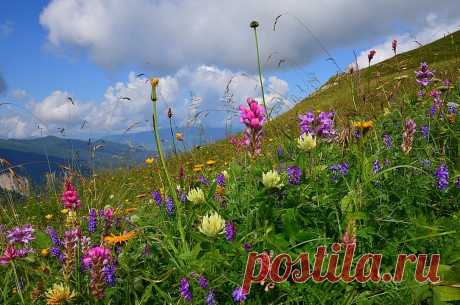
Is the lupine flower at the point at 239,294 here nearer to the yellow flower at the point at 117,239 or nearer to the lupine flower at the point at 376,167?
the yellow flower at the point at 117,239

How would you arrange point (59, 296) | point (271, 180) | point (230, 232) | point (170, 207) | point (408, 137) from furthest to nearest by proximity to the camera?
point (170, 207)
point (408, 137)
point (271, 180)
point (230, 232)
point (59, 296)

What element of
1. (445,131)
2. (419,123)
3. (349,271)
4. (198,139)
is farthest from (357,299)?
Result: (198,139)

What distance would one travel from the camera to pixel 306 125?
11.8 ft

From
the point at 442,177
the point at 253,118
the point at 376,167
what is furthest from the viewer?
the point at 376,167

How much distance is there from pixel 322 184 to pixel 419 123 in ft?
6.24

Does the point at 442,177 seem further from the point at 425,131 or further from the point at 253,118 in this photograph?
the point at 253,118

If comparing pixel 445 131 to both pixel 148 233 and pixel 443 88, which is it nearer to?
pixel 443 88

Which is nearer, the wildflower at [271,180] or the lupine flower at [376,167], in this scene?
the wildflower at [271,180]

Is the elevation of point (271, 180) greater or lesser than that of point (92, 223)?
greater

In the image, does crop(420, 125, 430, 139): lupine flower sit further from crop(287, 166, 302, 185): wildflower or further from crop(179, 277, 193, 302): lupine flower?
crop(179, 277, 193, 302): lupine flower

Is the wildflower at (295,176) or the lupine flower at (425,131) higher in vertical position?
the lupine flower at (425,131)

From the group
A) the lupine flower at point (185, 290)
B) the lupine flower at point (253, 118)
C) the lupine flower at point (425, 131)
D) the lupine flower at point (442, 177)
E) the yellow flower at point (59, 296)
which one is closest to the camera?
the yellow flower at point (59, 296)

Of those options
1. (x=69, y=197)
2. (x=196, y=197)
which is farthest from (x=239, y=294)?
(x=69, y=197)

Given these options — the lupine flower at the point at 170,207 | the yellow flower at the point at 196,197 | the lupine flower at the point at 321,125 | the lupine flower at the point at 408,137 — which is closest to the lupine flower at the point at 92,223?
the lupine flower at the point at 170,207
